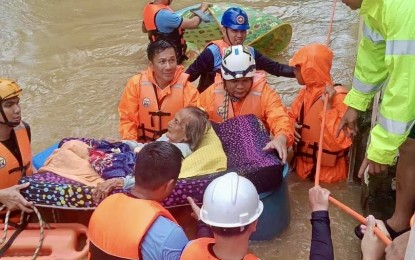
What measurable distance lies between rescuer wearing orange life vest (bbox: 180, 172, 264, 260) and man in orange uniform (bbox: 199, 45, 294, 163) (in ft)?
6.23

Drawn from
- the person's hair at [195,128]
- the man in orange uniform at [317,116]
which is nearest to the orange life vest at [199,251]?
the person's hair at [195,128]

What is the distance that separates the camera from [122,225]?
2656 millimetres

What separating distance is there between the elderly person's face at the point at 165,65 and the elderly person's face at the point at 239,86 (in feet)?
1.66

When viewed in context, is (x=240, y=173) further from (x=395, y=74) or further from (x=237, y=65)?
(x=395, y=74)

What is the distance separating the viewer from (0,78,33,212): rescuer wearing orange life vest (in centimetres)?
380

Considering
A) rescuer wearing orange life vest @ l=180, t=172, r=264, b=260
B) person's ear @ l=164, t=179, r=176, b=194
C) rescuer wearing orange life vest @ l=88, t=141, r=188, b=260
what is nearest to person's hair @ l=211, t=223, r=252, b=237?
rescuer wearing orange life vest @ l=180, t=172, r=264, b=260

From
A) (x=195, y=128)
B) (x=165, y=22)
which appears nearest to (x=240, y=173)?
(x=195, y=128)

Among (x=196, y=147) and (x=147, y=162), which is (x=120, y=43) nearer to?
(x=196, y=147)

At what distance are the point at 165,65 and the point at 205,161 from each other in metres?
1.14

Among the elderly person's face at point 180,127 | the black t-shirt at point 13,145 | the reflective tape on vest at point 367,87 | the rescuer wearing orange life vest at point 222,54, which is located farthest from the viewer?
the rescuer wearing orange life vest at point 222,54

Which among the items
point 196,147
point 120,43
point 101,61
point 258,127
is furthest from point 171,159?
point 120,43

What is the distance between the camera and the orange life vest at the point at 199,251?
2.39 metres

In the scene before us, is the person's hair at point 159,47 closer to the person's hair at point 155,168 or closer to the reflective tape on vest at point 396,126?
the person's hair at point 155,168

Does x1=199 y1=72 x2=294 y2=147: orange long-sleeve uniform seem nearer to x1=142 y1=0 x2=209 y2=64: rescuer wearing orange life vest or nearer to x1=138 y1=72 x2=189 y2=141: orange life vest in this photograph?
x1=138 y1=72 x2=189 y2=141: orange life vest
